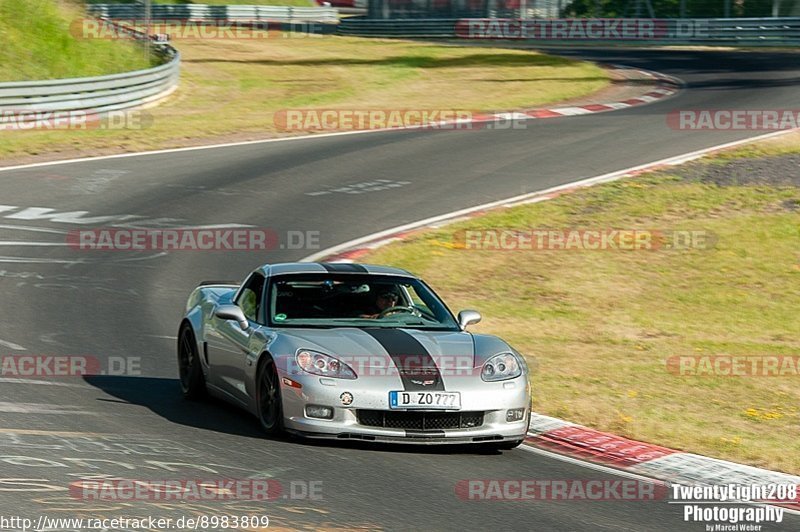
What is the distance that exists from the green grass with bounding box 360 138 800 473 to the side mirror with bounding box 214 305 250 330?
2586mm

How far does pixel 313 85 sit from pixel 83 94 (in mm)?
10189

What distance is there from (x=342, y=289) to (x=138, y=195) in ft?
40.4

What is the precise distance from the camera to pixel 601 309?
16.7 meters

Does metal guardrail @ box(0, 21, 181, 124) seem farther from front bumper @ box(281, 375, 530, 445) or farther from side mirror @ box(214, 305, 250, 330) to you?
front bumper @ box(281, 375, 530, 445)

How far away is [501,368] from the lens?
31.3ft

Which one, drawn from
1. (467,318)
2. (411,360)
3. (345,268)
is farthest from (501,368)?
(345,268)

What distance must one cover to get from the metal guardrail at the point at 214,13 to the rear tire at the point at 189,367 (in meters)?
57.2

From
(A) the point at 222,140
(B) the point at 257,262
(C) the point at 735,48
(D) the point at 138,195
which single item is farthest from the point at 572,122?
(C) the point at 735,48

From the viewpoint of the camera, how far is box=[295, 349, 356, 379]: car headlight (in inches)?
360

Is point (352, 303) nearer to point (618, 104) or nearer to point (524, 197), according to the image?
point (524, 197)

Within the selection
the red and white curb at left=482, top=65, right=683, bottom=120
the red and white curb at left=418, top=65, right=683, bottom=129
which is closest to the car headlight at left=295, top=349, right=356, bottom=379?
the red and white curb at left=418, top=65, right=683, bottom=129

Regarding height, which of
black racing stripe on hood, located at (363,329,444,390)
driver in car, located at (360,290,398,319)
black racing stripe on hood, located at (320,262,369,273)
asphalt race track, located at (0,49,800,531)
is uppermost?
black racing stripe on hood, located at (320,262,369,273)

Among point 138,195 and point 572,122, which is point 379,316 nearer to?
point 138,195

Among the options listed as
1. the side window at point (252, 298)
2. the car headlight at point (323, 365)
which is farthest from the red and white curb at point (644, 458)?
the side window at point (252, 298)
